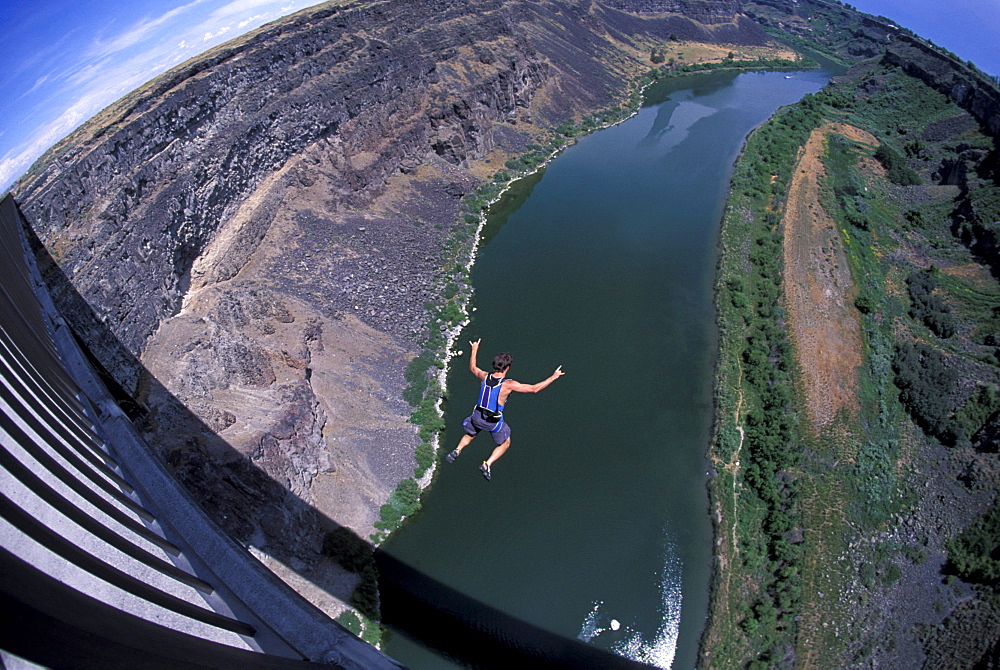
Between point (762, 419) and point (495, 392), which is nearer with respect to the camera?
point (495, 392)

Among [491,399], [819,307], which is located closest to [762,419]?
[819,307]

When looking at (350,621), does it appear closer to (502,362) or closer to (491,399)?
(491,399)

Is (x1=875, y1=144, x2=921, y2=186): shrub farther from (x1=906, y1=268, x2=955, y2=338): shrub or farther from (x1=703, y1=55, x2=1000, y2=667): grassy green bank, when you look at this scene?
(x1=906, y1=268, x2=955, y2=338): shrub

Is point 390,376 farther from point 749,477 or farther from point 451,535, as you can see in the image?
point 749,477

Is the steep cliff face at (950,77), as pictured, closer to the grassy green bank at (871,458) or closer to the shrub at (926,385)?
the grassy green bank at (871,458)

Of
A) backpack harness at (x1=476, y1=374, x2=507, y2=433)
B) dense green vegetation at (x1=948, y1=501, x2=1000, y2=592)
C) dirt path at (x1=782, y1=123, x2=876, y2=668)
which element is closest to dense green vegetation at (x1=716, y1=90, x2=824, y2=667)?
dirt path at (x1=782, y1=123, x2=876, y2=668)

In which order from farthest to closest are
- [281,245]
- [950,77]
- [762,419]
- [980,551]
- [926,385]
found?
[950,77] < [281,245] < [926,385] < [762,419] < [980,551]

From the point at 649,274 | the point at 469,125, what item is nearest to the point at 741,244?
the point at 649,274
